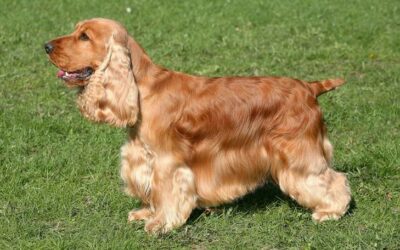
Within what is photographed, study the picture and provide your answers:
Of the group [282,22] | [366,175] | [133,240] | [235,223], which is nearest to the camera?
[133,240]

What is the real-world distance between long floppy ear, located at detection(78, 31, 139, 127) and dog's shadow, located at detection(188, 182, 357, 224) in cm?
106

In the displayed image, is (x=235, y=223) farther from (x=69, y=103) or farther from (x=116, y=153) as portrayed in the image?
(x=69, y=103)

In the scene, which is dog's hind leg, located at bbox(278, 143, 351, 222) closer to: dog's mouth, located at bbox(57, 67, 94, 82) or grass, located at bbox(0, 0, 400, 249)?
grass, located at bbox(0, 0, 400, 249)

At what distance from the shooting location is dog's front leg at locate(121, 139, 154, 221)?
5.18 meters

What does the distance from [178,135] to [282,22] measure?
7975mm

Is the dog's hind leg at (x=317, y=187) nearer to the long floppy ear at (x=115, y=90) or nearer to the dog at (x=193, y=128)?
the dog at (x=193, y=128)

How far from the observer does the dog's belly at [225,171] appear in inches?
210

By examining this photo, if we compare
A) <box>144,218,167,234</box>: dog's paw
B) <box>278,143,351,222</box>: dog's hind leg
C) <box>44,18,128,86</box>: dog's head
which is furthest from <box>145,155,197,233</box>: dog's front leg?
<box>44,18,128,86</box>: dog's head

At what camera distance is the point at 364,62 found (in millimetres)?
10016

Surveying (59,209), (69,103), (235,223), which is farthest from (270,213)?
(69,103)

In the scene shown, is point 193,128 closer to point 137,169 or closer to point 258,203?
point 137,169

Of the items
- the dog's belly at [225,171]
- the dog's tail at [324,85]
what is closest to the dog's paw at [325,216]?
the dog's belly at [225,171]

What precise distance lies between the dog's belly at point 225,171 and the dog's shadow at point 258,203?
0.17 m

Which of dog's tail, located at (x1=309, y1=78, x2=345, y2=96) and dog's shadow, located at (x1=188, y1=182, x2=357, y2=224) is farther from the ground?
dog's tail, located at (x1=309, y1=78, x2=345, y2=96)
